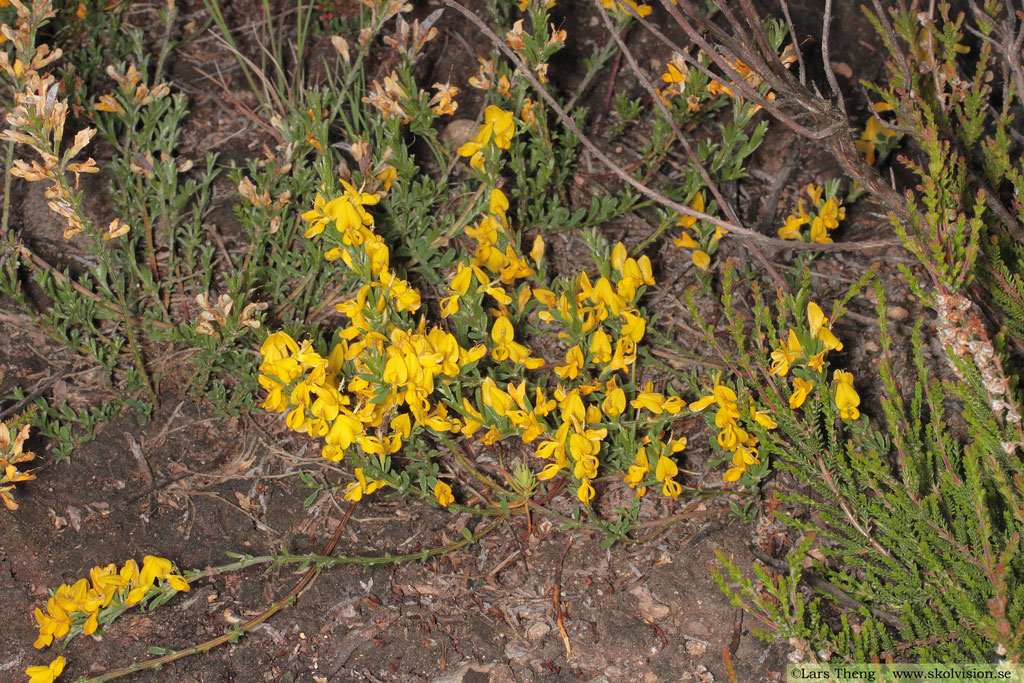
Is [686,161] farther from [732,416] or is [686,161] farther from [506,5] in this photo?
[732,416]

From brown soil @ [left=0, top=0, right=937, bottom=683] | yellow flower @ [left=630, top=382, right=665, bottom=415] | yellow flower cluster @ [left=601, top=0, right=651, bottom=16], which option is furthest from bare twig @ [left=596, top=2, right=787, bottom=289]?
brown soil @ [left=0, top=0, right=937, bottom=683]

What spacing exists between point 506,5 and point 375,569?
170cm

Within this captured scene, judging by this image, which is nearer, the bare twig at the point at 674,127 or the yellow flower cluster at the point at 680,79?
the bare twig at the point at 674,127

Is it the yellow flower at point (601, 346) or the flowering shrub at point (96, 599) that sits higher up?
the yellow flower at point (601, 346)

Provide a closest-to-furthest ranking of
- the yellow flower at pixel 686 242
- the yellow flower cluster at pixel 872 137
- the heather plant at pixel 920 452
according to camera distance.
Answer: the heather plant at pixel 920 452, the yellow flower at pixel 686 242, the yellow flower cluster at pixel 872 137

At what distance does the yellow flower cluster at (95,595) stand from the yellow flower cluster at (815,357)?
1.51 meters

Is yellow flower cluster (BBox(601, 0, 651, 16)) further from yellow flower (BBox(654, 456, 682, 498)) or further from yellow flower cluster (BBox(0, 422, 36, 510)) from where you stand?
yellow flower cluster (BBox(0, 422, 36, 510))

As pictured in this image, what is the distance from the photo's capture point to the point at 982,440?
5.25 ft

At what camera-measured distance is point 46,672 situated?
189cm

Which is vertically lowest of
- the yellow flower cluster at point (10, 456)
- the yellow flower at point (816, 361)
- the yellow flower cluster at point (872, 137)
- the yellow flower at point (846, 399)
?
the yellow flower cluster at point (10, 456)

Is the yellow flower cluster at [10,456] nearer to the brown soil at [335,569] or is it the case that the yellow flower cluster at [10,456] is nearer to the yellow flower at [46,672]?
the brown soil at [335,569]

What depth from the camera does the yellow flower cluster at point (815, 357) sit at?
196 cm

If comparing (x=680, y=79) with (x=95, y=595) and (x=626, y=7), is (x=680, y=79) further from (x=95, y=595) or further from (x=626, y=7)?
(x=95, y=595)

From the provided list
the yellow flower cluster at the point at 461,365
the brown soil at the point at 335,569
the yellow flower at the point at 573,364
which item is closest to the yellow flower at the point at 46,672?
the brown soil at the point at 335,569
